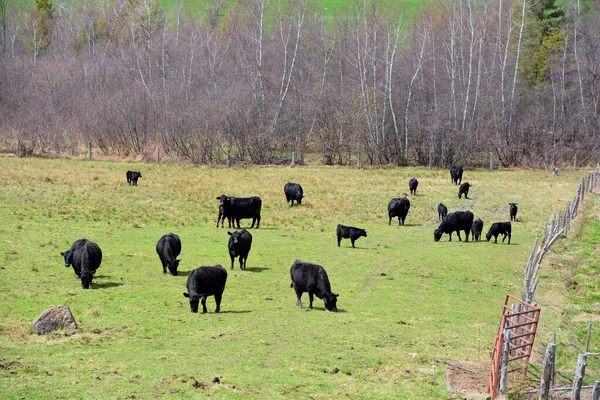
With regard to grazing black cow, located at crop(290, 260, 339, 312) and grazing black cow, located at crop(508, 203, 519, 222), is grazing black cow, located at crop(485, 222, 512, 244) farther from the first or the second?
grazing black cow, located at crop(290, 260, 339, 312)

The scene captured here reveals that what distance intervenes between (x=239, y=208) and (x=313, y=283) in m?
14.5

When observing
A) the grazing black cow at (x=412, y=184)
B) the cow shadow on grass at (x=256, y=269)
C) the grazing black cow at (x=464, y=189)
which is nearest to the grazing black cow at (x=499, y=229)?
the cow shadow on grass at (x=256, y=269)

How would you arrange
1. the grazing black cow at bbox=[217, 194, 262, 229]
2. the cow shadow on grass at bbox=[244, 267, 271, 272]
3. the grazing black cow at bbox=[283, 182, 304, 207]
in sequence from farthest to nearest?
the grazing black cow at bbox=[283, 182, 304, 207] → the grazing black cow at bbox=[217, 194, 262, 229] → the cow shadow on grass at bbox=[244, 267, 271, 272]

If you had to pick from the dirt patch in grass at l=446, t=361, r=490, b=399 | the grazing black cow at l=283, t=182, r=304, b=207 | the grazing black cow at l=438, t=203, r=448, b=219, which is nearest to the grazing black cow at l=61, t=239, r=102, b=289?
the dirt patch in grass at l=446, t=361, r=490, b=399

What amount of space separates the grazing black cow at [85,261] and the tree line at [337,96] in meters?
43.5

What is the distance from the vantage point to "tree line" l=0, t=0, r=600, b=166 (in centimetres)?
6869

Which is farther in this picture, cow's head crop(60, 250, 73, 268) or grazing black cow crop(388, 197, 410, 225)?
grazing black cow crop(388, 197, 410, 225)

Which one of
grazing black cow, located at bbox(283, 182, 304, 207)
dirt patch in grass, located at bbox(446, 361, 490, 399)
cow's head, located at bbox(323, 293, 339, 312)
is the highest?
grazing black cow, located at bbox(283, 182, 304, 207)

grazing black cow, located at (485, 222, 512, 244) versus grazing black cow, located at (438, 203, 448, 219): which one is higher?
grazing black cow, located at (438, 203, 448, 219)

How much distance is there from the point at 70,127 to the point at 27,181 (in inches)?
1133

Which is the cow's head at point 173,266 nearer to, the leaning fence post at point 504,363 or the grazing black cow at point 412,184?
the leaning fence post at point 504,363

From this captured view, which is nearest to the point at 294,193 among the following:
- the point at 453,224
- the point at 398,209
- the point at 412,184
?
the point at 398,209

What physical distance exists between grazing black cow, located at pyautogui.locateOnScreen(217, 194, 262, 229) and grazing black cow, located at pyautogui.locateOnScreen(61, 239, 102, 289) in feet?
36.5

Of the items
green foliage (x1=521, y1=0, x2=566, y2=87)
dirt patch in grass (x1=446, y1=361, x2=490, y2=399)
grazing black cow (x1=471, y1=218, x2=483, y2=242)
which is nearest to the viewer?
dirt patch in grass (x1=446, y1=361, x2=490, y2=399)
